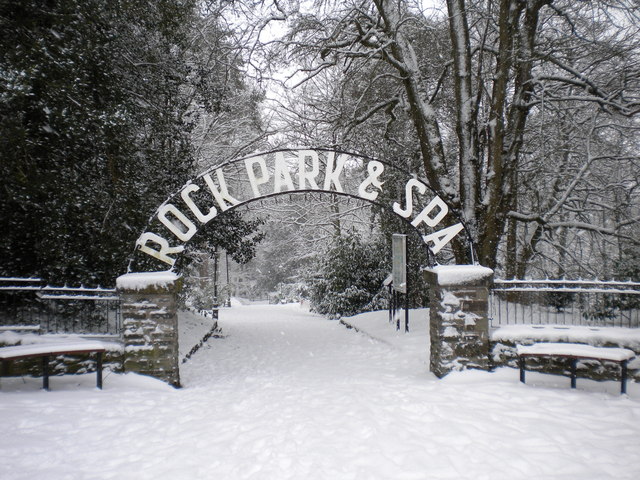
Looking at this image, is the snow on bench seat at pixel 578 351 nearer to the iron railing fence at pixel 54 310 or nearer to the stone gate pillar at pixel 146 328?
→ the stone gate pillar at pixel 146 328

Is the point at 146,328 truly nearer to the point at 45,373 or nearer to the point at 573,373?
the point at 45,373

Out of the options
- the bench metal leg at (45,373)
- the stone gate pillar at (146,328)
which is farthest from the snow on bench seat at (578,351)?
the bench metal leg at (45,373)

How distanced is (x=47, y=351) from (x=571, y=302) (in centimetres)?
1116

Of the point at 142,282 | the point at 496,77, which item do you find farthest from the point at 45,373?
the point at 496,77

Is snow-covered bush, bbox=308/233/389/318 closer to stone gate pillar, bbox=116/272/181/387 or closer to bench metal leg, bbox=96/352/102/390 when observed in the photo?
stone gate pillar, bbox=116/272/181/387

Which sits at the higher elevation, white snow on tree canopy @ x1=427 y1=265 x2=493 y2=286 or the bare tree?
the bare tree

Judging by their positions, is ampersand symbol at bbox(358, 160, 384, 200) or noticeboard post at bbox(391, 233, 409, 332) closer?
ampersand symbol at bbox(358, 160, 384, 200)

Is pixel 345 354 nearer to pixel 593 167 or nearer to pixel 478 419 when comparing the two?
pixel 478 419

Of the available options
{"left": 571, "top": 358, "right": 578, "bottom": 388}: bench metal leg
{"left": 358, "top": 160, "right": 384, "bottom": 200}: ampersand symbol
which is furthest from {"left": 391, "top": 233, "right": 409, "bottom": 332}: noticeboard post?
{"left": 571, "top": 358, "right": 578, "bottom": 388}: bench metal leg

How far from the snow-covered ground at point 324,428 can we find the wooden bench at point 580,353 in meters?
0.26

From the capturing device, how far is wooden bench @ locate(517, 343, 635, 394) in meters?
4.68

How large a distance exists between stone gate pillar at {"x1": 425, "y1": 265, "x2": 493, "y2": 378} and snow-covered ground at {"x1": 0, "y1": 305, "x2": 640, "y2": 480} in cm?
20

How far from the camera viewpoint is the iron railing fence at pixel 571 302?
17.4 feet

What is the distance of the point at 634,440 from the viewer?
3.66 meters
